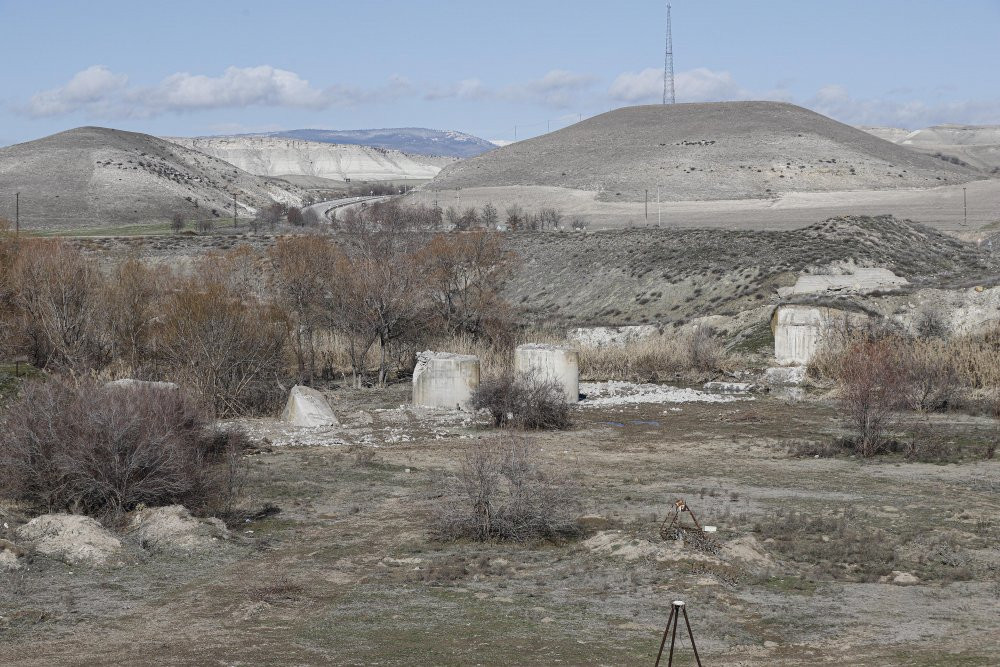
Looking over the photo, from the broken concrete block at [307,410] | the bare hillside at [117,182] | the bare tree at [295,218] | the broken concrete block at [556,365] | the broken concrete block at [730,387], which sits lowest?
the broken concrete block at [730,387]

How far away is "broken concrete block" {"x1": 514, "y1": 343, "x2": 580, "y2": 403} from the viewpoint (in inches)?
998

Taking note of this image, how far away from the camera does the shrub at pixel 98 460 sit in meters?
13.8

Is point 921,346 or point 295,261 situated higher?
point 295,261

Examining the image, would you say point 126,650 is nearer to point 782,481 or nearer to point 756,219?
point 782,481

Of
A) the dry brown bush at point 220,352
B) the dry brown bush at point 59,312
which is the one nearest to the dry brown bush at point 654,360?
the dry brown bush at point 220,352

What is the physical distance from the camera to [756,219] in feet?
232

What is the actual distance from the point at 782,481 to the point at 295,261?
19.3 metres

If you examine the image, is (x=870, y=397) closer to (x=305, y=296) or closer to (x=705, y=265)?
(x=305, y=296)

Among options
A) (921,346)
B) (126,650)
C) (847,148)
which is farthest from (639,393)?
(847,148)

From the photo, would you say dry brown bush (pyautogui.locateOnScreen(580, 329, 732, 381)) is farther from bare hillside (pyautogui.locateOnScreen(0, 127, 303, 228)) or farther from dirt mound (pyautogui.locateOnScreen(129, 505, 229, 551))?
bare hillside (pyautogui.locateOnScreen(0, 127, 303, 228))

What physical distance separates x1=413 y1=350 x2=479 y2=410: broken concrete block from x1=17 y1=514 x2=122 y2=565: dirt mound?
1230 centimetres

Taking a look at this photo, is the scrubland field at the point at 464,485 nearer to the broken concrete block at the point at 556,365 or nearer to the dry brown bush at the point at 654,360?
the dry brown bush at the point at 654,360

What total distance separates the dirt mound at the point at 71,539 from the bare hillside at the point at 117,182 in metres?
82.6

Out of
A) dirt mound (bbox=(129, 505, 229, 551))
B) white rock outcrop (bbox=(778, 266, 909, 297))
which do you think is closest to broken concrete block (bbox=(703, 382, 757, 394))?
white rock outcrop (bbox=(778, 266, 909, 297))
